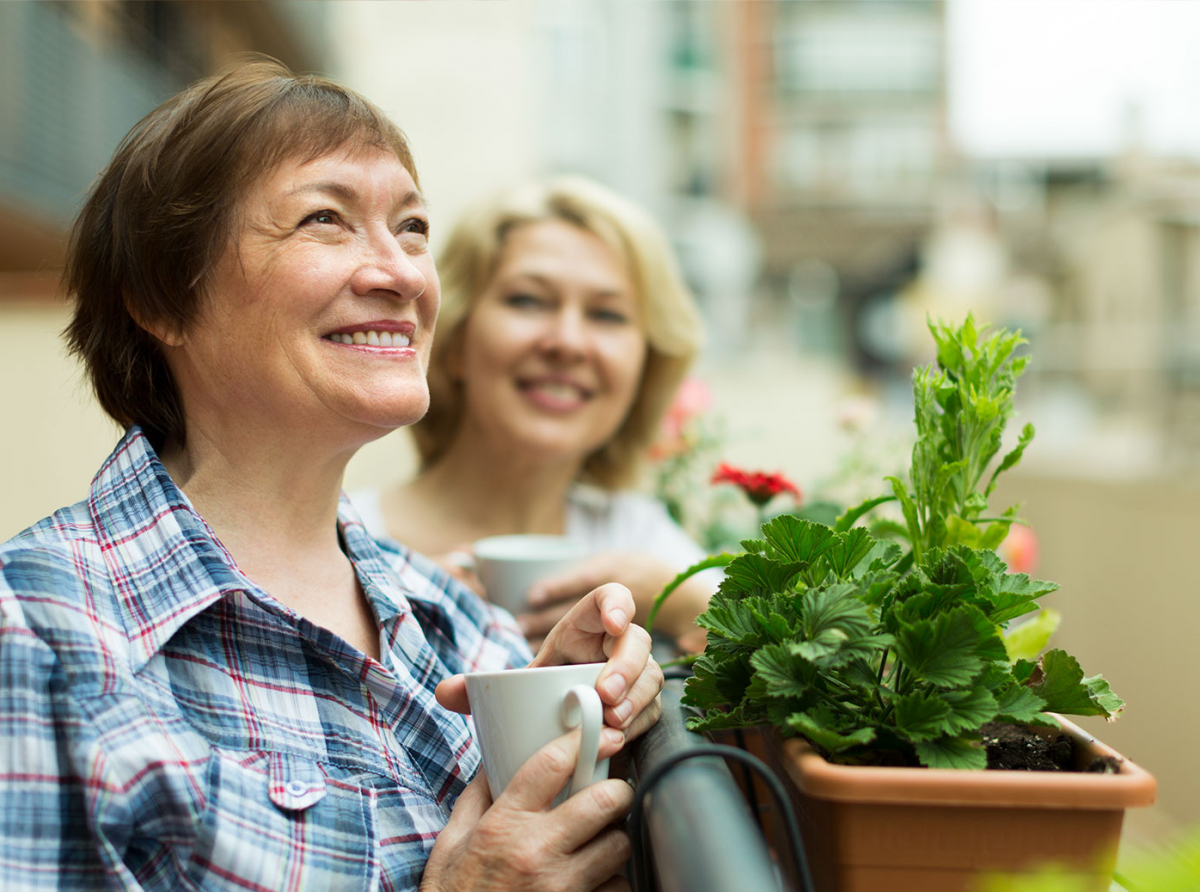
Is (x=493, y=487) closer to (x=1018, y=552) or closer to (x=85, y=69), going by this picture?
(x=1018, y=552)

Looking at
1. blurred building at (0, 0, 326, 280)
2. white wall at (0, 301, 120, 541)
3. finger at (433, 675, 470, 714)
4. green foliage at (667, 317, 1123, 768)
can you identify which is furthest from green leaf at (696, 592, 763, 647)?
blurred building at (0, 0, 326, 280)

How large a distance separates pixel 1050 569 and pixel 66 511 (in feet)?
21.9

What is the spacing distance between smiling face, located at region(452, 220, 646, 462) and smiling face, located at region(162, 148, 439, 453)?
3.85ft

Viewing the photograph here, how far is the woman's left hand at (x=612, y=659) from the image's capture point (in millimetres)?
1074

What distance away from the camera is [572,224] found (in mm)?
2580

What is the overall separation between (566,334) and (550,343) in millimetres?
44

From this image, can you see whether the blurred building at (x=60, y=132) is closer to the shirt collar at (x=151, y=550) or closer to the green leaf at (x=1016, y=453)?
the shirt collar at (x=151, y=550)

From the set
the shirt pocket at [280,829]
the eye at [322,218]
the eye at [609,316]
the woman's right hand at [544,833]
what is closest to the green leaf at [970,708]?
the woman's right hand at [544,833]

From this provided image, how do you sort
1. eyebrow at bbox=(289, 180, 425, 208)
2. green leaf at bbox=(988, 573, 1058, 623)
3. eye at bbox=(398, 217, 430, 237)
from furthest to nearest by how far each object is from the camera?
1. eye at bbox=(398, 217, 430, 237)
2. eyebrow at bbox=(289, 180, 425, 208)
3. green leaf at bbox=(988, 573, 1058, 623)

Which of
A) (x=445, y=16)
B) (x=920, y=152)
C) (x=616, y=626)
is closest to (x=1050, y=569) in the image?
(x=445, y=16)

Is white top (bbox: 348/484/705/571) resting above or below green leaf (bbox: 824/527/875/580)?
below

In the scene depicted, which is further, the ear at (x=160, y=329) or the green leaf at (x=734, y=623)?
the ear at (x=160, y=329)

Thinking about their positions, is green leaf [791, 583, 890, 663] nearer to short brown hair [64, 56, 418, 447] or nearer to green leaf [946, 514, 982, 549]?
green leaf [946, 514, 982, 549]

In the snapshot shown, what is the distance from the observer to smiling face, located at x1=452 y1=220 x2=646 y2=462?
2.50m
